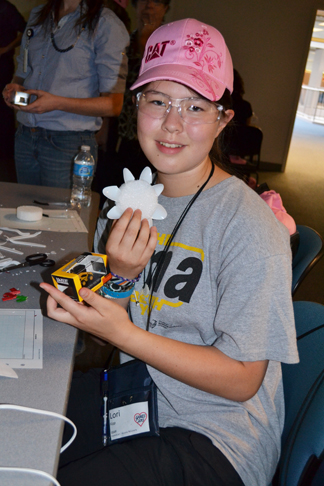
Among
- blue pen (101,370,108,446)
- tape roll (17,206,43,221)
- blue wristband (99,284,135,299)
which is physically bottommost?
blue pen (101,370,108,446)

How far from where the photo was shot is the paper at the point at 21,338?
0.88 metres

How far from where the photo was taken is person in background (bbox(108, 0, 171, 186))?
9.92 ft

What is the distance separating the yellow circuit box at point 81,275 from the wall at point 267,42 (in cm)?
691

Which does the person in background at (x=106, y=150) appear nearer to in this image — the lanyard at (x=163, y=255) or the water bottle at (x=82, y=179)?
the water bottle at (x=82, y=179)

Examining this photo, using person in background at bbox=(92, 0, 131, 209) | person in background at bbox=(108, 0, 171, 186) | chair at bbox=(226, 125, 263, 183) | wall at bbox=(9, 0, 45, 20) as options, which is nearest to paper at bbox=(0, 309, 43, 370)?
person in background at bbox=(108, 0, 171, 186)

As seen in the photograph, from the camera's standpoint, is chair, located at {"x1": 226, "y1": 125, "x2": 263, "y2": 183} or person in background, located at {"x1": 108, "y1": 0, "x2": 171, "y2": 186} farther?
chair, located at {"x1": 226, "y1": 125, "x2": 263, "y2": 183}

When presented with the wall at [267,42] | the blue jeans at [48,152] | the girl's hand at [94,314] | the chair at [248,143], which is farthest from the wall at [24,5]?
the girl's hand at [94,314]

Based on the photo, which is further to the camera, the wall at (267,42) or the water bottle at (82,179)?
the wall at (267,42)

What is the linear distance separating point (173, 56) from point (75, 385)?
840mm

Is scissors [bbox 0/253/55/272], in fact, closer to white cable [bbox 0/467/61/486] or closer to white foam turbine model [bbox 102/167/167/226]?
white foam turbine model [bbox 102/167/167/226]

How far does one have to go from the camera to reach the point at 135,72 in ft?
9.96

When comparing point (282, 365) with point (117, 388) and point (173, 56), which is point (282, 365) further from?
point (173, 56)

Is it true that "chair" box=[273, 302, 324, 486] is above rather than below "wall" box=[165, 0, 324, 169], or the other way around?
below

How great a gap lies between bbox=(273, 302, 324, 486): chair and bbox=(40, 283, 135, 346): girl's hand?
1.29 ft
